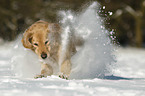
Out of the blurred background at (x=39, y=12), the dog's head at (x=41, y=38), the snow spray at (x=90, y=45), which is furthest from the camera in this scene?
the blurred background at (x=39, y=12)

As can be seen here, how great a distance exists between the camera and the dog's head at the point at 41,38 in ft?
15.6

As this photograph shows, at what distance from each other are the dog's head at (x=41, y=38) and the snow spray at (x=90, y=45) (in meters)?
0.41

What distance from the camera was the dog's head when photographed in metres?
4.75

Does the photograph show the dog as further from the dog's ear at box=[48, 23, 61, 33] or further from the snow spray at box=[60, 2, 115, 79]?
the snow spray at box=[60, 2, 115, 79]

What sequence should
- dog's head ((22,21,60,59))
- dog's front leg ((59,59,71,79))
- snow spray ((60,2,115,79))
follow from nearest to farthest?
dog's head ((22,21,60,59))
dog's front leg ((59,59,71,79))
snow spray ((60,2,115,79))

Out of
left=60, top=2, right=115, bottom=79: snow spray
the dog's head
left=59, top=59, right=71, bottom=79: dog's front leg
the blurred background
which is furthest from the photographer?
the blurred background

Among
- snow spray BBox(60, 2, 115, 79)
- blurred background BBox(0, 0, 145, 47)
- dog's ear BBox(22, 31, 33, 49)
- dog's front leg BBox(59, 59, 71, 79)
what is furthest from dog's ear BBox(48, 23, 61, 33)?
blurred background BBox(0, 0, 145, 47)

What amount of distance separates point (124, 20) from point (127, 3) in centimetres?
262

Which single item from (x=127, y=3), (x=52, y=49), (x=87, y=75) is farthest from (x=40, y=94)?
(x=127, y=3)

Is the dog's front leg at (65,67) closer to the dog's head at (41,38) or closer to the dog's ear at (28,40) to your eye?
the dog's head at (41,38)

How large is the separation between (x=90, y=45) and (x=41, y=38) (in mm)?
1404

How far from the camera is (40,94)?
10.3ft

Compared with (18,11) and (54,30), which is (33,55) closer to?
(54,30)

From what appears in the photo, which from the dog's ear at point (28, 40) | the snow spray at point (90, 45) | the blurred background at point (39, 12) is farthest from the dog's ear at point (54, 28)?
the blurred background at point (39, 12)
